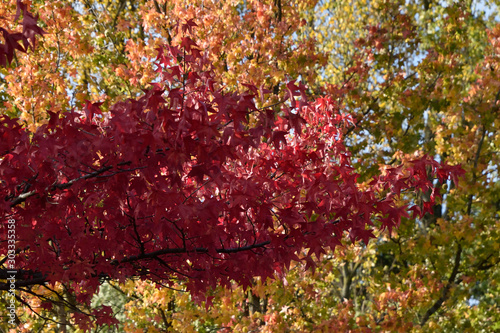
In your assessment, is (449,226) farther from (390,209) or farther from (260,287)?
(390,209)

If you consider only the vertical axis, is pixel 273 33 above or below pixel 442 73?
above

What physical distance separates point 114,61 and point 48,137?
6153mm

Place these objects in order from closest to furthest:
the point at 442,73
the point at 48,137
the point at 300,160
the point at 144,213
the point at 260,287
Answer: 1. the point at 48,137
2. the point at 144,213
3. the point at 300,160
4. the point at 260,287
5. the point at 442,73

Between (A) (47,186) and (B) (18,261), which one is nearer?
(A) (47,186)

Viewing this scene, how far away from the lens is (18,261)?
144 inches

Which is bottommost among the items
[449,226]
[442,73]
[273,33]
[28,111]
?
[449,226]

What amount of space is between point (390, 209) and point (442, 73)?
7.71 metres

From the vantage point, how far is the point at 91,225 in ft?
11.6

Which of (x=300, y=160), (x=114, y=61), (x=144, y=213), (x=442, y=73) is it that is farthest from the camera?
(x=442, y=73)

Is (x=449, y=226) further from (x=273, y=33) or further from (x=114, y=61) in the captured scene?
(x=114, y=61)

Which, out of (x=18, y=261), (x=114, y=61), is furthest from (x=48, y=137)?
(x=114, y=61)

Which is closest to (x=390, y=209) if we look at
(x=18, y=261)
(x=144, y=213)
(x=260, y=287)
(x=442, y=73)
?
(x=144, y=213)

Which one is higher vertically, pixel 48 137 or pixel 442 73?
pixel 442 73

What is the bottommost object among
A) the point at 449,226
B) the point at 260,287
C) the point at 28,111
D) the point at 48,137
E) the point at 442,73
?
the point at 48,137
